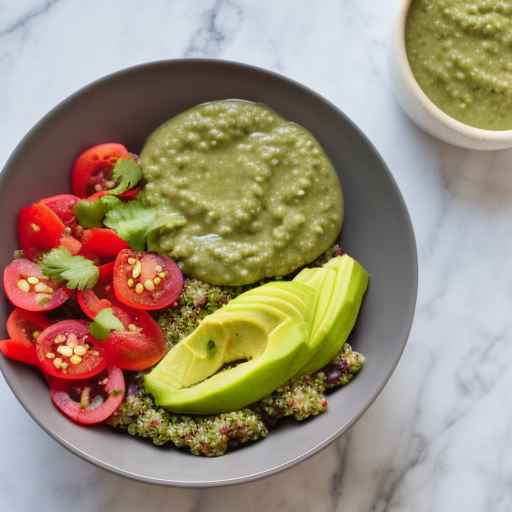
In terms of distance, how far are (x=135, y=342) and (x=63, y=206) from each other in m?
0.56

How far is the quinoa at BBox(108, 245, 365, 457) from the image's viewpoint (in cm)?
263

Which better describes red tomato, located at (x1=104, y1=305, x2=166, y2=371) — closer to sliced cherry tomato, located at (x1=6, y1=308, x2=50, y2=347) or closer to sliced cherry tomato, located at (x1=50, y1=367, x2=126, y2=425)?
sliced cherry tomato, located at (x1=50, y1=367, x2=126, y2=425)

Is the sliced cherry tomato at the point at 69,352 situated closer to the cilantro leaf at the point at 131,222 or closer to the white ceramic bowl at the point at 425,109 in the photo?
the cilantro leaf at the point at 131,222

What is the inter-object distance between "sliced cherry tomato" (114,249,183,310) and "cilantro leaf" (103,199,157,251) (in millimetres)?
45

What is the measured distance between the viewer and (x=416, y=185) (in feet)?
10.3

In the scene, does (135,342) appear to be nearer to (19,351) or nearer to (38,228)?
(19,351)

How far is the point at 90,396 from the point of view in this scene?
269cm

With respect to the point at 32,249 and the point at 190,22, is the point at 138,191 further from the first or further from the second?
the point at 190,22

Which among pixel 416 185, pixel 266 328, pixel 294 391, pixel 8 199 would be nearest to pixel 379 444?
pixel 294 391

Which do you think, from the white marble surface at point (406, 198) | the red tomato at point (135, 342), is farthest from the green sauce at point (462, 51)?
the red tomato at point (135, 342)

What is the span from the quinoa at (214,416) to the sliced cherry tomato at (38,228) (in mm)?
465

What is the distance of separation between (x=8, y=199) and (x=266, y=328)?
3.31 ft

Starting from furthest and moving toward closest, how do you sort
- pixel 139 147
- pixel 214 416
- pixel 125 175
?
pixel 139 147 < pixel 125 175 < pixel 214 416

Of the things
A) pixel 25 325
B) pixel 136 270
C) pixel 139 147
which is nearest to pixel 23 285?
pixel 25 325
